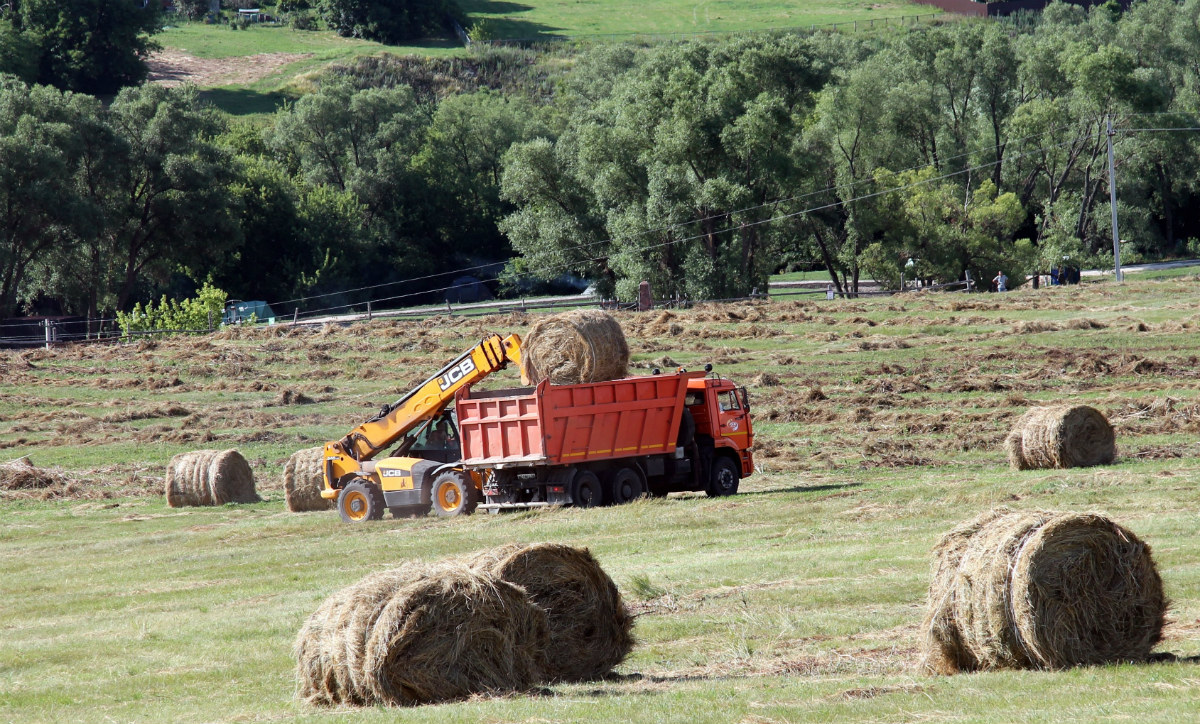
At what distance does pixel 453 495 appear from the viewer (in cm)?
2348

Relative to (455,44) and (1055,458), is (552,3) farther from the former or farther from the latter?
(1055,458)

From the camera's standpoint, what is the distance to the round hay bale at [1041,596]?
9375 mm

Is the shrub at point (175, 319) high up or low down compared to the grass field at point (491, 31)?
down

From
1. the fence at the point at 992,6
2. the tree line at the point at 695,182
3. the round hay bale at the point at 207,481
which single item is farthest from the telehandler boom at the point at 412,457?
the fence at the point at 992,6

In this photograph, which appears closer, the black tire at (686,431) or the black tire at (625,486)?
the black tire at (625,486)

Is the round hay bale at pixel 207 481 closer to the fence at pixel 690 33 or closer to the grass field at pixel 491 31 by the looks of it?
the grass field at pixel 491 31

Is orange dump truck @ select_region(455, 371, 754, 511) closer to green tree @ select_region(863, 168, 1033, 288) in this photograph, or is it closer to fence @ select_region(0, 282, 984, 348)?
fence @ select_region(0, 282, 984, 348)

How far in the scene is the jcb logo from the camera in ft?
78.2

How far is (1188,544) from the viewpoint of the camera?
14.6 m

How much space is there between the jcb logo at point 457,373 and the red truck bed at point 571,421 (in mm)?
371

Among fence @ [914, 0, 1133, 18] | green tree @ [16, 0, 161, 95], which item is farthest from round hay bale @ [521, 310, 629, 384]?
fence @ [914, 0, 1133, 18]

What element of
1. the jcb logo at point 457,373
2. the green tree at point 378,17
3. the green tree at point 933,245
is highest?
the green tree at point 378,17

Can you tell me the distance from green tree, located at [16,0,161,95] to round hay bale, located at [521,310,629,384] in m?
97.4

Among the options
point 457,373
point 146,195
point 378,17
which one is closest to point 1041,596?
point 457,373
